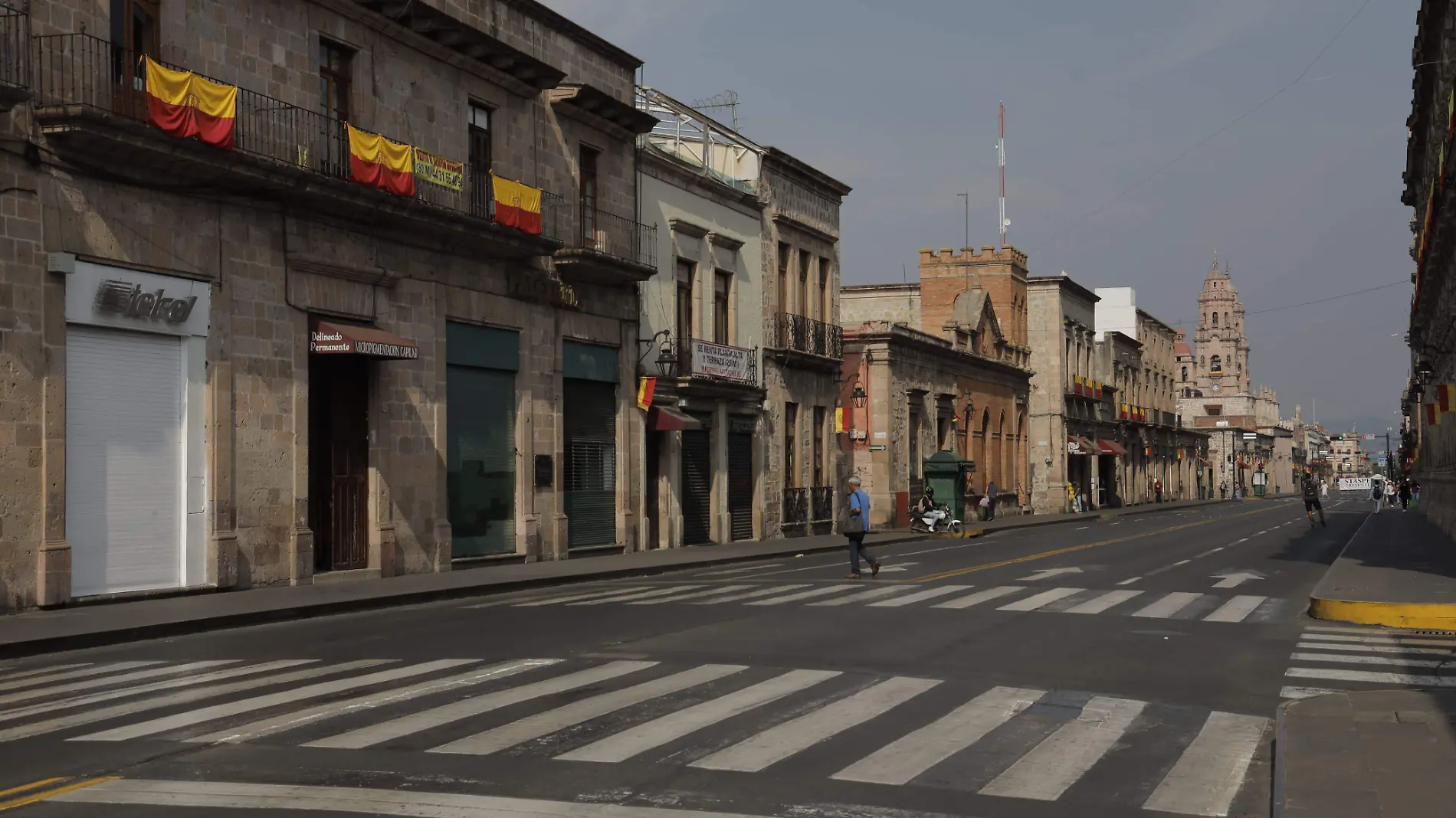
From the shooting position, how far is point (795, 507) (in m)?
41.3

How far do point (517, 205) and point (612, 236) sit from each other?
16.2ft

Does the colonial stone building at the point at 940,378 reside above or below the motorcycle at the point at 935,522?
above

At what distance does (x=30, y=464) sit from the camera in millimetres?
17094

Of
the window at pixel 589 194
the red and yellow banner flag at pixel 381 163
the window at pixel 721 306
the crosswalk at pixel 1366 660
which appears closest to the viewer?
the crosswalk at pixel 1366 660

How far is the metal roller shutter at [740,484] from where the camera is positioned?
Answer: 3744 centimetres

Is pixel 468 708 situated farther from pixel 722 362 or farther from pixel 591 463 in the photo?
pixel 722 362

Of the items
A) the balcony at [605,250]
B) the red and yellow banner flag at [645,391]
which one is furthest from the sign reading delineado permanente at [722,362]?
the balcony at [605,250]

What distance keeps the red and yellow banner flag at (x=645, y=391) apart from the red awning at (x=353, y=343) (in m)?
10.2

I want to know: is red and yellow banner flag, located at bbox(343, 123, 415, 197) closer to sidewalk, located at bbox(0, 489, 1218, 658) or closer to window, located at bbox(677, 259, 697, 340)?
sidewalk, located at bbox(0, 489, 1218, 658)

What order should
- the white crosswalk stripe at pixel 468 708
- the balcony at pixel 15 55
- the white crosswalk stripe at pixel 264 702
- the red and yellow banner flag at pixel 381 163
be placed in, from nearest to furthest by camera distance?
the white crosswalk stripe at pixel 468 708, the white crosswalk stripe at pixel 264 702, the balcony at pixel 15 55, the red and yellow banner flag at pixel 381 163

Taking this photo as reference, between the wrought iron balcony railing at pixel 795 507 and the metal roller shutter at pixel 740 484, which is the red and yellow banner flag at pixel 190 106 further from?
the wrought iron balcony railing at pixel 795 507

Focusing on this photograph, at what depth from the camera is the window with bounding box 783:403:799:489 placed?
41.0 meters

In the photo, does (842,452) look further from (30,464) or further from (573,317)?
(30,464)

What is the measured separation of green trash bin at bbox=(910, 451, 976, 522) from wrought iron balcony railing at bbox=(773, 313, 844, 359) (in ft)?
Result: 21.6
